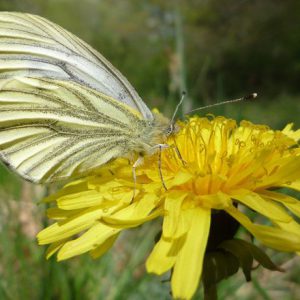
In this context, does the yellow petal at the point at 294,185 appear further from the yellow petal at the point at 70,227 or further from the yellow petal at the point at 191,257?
the yellow petal at the point at 70,227

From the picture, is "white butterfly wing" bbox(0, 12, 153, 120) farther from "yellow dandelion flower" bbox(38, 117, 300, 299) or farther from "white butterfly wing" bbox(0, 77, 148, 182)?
"yellow dandelion flower" bbox(38, 117, 300, 299)

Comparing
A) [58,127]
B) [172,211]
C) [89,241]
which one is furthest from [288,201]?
[58,127]

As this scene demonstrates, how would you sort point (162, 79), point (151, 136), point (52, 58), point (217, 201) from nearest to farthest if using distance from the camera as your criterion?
point (217, 201), point (151, 136), point (52, 58), point (162, 79)

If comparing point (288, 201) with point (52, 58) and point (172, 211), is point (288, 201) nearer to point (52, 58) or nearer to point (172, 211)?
point (172, 211)

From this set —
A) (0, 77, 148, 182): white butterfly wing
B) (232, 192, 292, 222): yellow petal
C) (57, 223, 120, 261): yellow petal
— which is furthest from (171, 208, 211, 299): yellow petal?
(0, 77, 148, 182): white butterfly wing

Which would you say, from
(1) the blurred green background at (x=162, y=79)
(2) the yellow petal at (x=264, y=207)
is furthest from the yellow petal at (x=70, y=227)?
(1) the blurred green background at (x=162, y=79)

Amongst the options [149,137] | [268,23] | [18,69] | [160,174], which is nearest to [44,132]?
[18,69]

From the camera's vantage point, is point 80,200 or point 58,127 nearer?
point 80,200
